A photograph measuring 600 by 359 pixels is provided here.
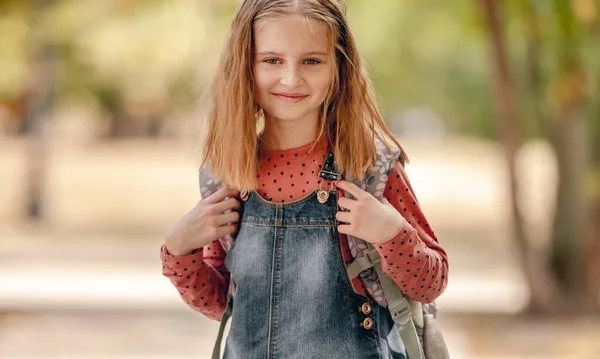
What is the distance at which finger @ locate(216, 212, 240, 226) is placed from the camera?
1.62 metres

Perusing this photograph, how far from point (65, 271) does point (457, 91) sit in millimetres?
9568

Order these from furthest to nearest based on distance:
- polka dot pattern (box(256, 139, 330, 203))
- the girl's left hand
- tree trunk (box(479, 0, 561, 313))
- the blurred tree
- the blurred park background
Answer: the blurred park background, the blurred tree, tree trunk (box(479, 0, 561, 313)), polka dot pattern (box(256, 139, 330, 203)), the girl's left hand

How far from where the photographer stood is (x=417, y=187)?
66.5ft

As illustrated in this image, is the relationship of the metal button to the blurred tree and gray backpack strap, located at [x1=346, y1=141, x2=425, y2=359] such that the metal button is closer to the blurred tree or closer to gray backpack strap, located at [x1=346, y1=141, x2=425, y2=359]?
gray backpack strap, located at [x1=346, y1=141, x2=425, y2=359]

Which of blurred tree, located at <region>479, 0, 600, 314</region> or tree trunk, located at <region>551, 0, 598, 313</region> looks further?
tree trunk, located at <region>551, 0, 598, 313</region>

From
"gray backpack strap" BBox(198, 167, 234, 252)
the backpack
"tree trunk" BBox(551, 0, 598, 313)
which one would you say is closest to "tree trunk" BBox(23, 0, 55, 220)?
"tree trunk" BBox(551, 0, 598, 313)

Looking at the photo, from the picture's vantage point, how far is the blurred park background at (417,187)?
263 inches

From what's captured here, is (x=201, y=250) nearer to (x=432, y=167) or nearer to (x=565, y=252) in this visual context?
(x=565, y=252)

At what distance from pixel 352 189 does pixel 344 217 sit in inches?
2.2

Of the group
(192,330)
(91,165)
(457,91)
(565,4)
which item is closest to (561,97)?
(565,4)

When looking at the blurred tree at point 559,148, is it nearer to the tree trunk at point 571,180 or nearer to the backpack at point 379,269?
the tree trunk at point 571,180

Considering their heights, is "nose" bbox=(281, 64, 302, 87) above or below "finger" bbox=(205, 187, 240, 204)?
above

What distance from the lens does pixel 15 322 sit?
24.3 feet

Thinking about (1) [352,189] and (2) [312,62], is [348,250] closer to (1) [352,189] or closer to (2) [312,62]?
(1) [352,189]
